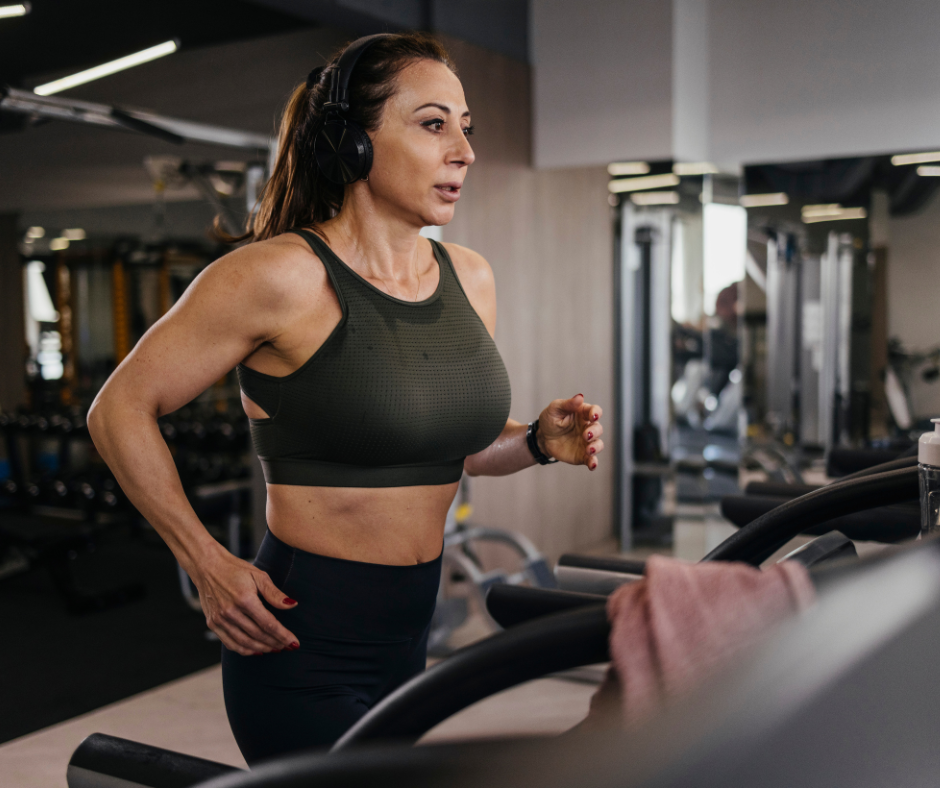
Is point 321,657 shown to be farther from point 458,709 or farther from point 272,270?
point 458,709

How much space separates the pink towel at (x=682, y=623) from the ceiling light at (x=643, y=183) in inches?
142

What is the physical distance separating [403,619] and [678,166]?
10.3 ft

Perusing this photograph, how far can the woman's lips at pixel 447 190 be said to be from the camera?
3.87 ft

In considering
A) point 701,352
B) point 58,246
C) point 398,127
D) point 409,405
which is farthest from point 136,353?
point 58,246

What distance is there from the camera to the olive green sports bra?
109cm

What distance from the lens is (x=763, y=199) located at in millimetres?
3764

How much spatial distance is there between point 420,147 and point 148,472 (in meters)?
0.54

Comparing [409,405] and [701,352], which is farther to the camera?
[701,352]

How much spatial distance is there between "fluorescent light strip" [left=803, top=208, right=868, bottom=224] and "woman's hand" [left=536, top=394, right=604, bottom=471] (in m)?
2.77

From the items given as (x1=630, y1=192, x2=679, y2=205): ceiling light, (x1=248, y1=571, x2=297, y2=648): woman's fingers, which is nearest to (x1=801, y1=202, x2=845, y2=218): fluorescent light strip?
(x1=630, y1=192, x2=679, y2=205): ceiling light

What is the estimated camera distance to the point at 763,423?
3.92 meters

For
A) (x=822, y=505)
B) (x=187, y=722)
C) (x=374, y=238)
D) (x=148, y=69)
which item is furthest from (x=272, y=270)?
(x=148, y=69)

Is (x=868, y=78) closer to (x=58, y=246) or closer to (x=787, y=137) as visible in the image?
(x=787, y=137)

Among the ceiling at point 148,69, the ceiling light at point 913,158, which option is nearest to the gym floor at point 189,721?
the ceiling light at point 913,158
